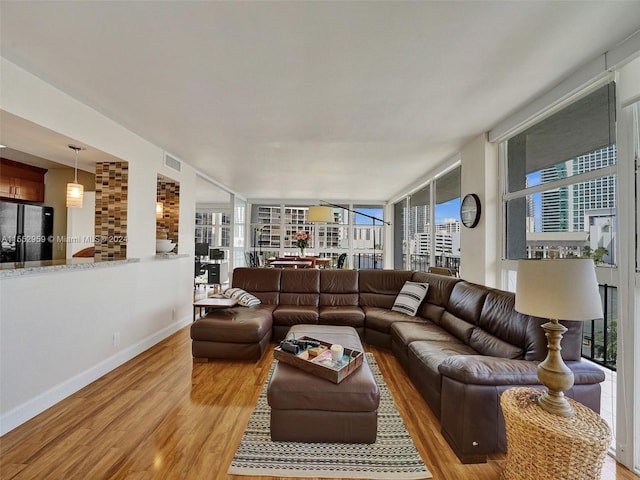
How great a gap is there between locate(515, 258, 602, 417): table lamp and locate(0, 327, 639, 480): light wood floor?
2.17 feet

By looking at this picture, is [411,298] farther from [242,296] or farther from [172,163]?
[172,163]

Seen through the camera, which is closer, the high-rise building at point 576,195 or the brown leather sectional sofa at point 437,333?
the brown leather sectional sofa at point 437,333

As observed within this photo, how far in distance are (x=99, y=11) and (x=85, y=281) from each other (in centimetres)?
220

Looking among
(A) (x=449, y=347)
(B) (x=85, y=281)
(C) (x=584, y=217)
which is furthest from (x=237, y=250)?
(C) (x=584, y=217)

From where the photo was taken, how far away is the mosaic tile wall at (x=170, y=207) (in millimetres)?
4496

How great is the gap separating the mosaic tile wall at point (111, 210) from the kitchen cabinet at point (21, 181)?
193cm

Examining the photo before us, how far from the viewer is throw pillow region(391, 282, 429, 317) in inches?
147

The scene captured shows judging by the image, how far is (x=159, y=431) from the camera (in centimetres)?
203

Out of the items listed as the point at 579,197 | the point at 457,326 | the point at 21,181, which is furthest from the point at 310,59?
the point at 21,181

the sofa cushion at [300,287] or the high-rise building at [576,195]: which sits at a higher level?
the high-rise building at [576,195]

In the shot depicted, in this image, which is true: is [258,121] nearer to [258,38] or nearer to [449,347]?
[258,38]

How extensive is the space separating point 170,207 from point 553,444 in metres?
4.86

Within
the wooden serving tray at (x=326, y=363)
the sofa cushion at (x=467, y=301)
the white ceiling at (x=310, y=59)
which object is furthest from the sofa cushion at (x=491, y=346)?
the white ceiling at (x=310, y=59)

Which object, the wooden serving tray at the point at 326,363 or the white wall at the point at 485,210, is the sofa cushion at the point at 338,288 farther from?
the wooden serving tray at the point at 326,363
